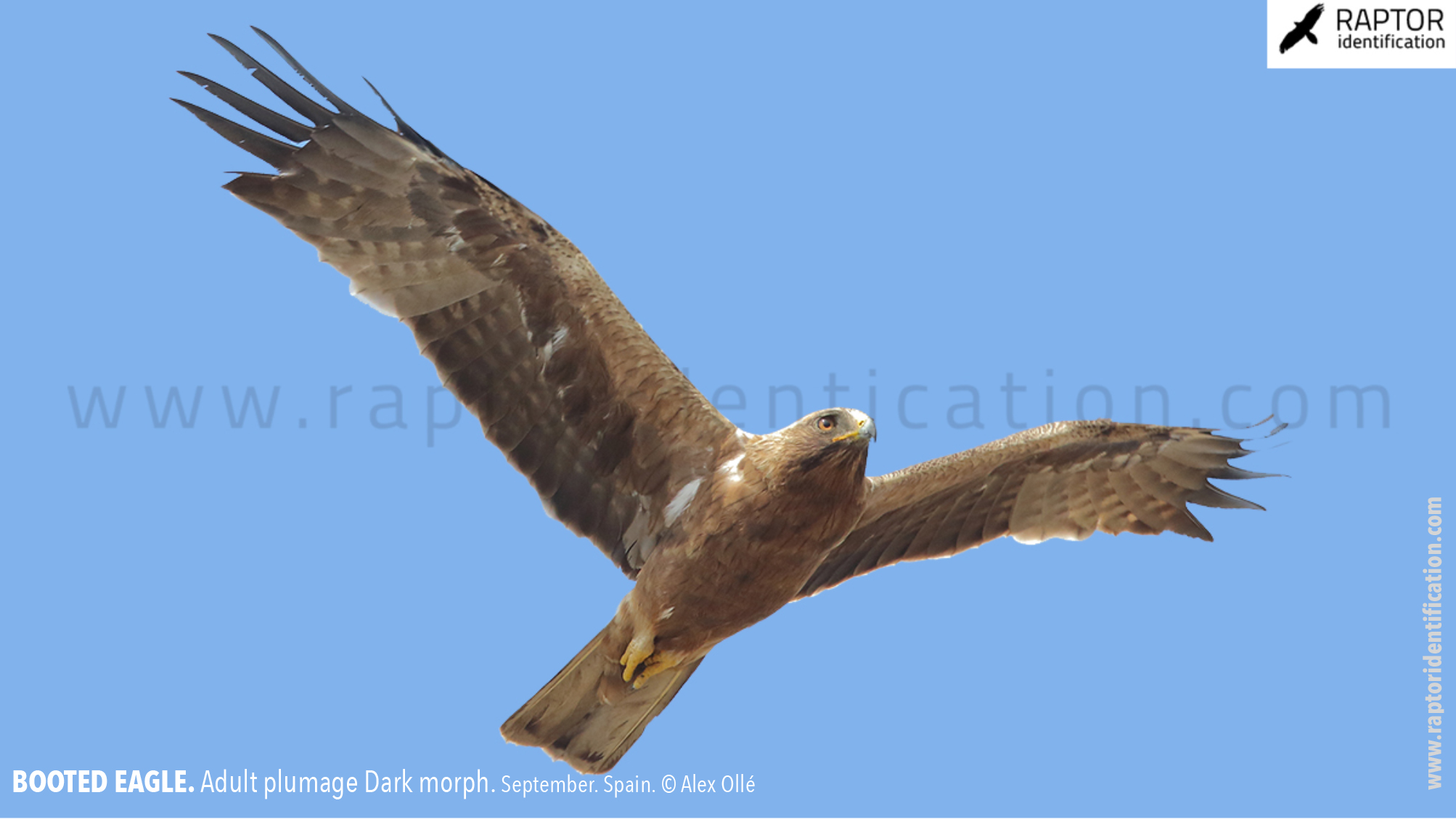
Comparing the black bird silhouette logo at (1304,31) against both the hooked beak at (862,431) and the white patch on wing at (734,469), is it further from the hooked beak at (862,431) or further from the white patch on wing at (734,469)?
the white patch on wing at (734,469)

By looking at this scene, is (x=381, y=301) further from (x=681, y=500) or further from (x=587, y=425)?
(x=681, y=500)

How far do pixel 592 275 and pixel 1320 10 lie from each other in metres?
5.73

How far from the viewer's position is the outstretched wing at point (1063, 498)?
8664mm

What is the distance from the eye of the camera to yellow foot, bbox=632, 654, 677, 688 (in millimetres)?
8047

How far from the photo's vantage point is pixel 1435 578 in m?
8.81

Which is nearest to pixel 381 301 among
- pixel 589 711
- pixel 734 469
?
pixel 734 469

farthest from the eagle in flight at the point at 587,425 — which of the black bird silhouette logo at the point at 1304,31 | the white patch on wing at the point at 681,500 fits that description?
the black bird silhouette logo at the point at 1304,31

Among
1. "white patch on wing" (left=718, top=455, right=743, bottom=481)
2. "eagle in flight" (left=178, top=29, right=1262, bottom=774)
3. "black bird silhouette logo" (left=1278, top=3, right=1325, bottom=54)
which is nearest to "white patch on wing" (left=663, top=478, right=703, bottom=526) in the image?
"eagle in flight" (left=178, top=29, right=1262, bottom=774)

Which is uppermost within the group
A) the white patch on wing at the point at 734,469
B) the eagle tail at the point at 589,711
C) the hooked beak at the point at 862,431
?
the hooked beak at the point at 862,431

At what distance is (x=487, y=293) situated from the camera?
7.89 m

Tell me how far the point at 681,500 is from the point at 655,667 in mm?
1054

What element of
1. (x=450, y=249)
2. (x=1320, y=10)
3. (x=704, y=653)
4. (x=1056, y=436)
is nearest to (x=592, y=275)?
(x=450, y=249)

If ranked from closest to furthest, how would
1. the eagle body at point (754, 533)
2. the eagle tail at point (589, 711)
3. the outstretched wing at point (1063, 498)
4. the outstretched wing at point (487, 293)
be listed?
the eagle body at point (754, 533) < the outstretched wing at point (487, 293) < the eagle tail at point (589, 711) < the outstretched wing at point (1063, 498)

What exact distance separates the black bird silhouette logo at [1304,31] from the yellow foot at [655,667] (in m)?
6.07
